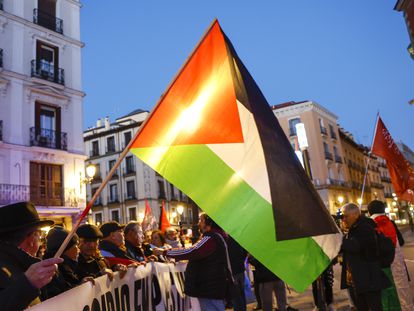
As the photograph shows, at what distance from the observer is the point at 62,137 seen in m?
21.1

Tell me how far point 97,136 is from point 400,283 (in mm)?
43647

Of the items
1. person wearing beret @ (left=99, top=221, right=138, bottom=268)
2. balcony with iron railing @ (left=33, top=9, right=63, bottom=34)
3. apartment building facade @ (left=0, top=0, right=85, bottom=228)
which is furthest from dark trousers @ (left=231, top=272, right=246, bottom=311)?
balcony with iron railing @ (left=33, top=9, right=63, bottom=34)

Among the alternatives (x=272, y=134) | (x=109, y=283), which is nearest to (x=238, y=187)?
(x=272, y=134)

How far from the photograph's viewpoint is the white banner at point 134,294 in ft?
9.59

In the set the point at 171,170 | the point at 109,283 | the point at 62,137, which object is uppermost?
the point at 62,137

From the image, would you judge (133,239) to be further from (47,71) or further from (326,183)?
(326,183)

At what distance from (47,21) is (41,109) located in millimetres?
5259

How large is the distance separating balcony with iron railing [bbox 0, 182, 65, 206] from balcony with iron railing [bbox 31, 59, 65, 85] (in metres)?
5.71

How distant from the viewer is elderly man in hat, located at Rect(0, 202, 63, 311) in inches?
79.9

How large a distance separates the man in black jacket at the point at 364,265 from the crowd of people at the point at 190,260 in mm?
11

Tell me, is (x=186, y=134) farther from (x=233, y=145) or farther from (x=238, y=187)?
(x=238, y=187)

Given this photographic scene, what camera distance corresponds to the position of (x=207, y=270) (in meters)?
4.82

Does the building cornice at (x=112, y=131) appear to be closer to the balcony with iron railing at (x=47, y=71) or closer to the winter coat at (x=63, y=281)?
the balcony with iron railing at (x=47, y=71)

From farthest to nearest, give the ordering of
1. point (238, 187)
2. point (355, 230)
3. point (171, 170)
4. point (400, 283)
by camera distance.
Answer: point (400, 283) → point (355, 230) → point (171, 170) → point (238, 187)
